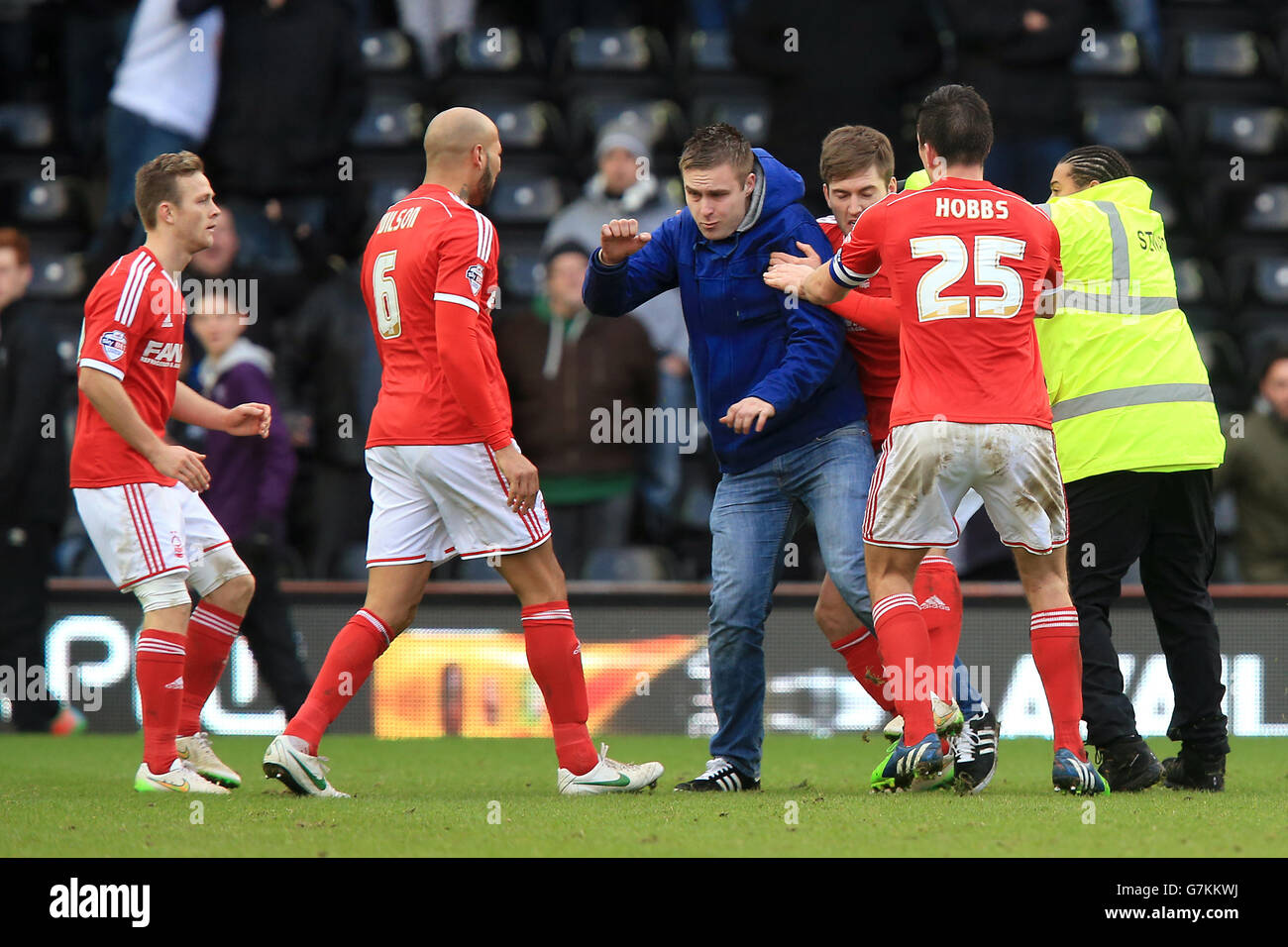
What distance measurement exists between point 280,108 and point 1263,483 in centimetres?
629

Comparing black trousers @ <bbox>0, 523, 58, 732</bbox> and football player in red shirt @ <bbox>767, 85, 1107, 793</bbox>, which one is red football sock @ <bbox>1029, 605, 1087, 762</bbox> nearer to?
football player in red shirt @ <bbox>767, 85, 1107, 793</bbox>

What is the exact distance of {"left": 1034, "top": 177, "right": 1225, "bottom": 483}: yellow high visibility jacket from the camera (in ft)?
18.1

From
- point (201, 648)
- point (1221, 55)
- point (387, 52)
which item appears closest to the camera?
point (201, 648)

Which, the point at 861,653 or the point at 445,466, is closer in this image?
the point at 445,466

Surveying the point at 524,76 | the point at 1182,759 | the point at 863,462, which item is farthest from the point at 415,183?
the point at 1182,759

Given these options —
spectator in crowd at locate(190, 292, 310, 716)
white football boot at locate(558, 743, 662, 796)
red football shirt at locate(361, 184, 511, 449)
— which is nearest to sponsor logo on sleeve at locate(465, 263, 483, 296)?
red football shirt at locate(361, 184, 511, 449)

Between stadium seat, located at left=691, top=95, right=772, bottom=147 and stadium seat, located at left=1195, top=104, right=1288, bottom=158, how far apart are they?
313cm

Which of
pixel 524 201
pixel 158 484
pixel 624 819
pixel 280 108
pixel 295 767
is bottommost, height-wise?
pixel 624 819

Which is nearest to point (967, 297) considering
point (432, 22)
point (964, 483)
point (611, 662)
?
point (964, 483)

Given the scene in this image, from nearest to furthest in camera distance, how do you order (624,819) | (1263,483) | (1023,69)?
(624,819) < (1263,483) < (1023,69)

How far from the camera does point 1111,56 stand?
12.6 metres

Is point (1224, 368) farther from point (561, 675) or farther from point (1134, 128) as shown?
point (561, 675)

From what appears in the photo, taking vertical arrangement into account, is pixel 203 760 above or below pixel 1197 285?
below
